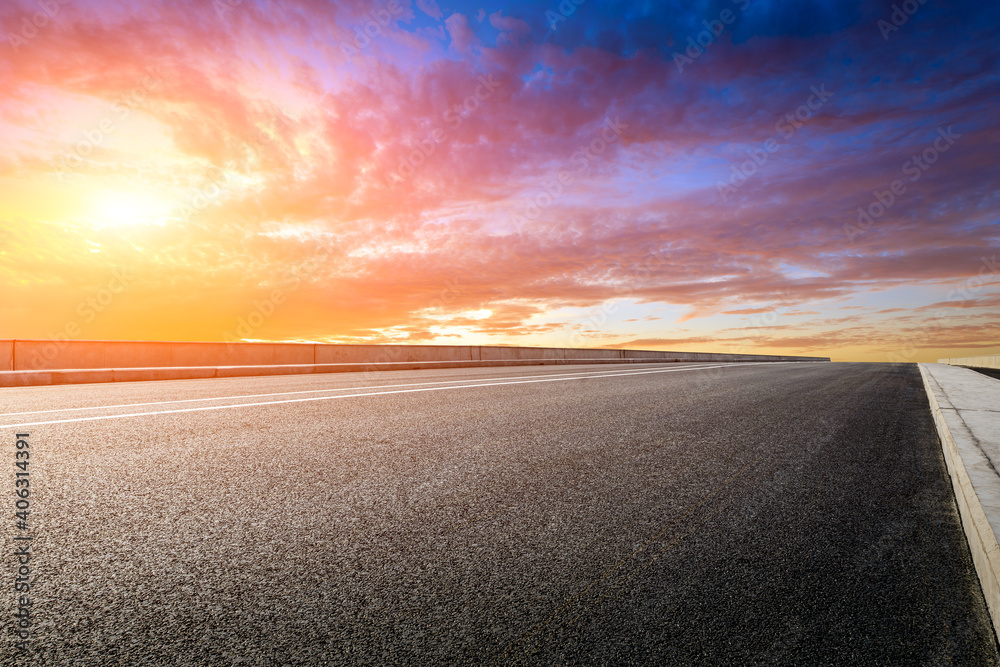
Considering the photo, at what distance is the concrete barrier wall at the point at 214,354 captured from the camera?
47.5ft

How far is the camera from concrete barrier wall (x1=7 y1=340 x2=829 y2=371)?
14.5 meters

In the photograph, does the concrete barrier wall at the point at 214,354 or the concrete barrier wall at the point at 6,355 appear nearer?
the concrete barrier wall at the point at 6,355

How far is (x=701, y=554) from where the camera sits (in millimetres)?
2637

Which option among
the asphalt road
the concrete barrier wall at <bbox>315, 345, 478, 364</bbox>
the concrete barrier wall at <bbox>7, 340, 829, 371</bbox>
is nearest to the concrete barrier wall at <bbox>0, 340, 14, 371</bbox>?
the concrete barrier wall at <bbox>7, 340, 829, 371</bbox>

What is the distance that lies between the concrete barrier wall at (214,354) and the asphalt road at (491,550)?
11.2 m

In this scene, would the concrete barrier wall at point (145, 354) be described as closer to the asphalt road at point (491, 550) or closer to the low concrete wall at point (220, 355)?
the low concrete wall at point (220, 355)

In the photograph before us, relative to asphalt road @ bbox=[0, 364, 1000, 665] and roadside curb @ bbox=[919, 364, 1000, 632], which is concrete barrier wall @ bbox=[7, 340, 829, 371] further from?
roadside curb @ bbox=[919, 364, 1000, 632]

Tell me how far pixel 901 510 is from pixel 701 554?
173 centimetres

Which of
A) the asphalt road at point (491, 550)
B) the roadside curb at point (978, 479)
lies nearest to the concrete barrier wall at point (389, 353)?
the asphalt road at point (491, 550)

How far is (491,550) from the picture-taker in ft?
8.65

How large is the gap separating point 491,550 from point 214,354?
17665 millimetres

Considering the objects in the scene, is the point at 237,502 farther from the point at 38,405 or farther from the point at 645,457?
the point at 38,405

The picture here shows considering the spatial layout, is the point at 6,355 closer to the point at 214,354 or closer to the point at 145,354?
the point at 145,354

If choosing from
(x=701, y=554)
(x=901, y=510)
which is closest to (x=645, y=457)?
(x=901, y=510)
